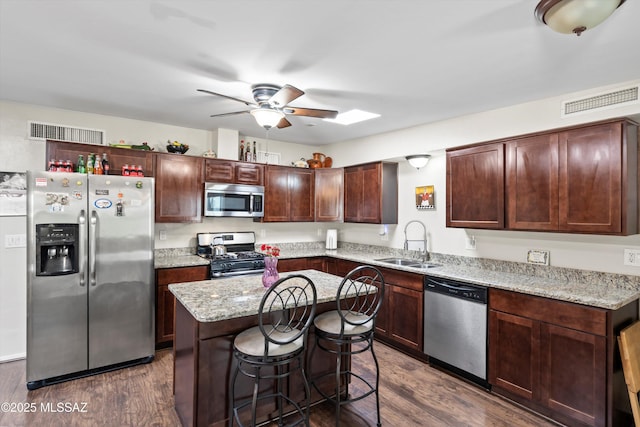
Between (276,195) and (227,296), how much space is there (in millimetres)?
2586

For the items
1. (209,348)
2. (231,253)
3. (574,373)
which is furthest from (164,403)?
(574,373)

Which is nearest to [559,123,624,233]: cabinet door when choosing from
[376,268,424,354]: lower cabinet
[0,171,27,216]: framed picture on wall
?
[376,268,424,354]: lower cabinet

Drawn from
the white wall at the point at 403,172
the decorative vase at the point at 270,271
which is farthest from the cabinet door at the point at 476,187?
the decorative vase at the point at 270,271

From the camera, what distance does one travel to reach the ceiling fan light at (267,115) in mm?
2599

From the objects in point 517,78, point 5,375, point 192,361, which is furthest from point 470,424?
point 5,375

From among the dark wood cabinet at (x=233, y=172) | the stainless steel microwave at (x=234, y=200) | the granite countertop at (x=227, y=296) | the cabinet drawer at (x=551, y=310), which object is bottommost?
the cabinet drawer at (x=551, y=310)

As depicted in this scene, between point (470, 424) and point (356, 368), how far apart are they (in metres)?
1.10

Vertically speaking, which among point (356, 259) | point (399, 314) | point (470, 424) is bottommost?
point (470, 424)

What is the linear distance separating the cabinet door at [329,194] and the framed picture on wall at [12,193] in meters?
3.41

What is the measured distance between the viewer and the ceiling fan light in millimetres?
2599

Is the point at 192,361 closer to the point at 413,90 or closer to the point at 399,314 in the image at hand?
the point at 399,314

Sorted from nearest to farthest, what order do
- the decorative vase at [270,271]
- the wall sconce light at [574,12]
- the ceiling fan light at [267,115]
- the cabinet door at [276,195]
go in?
the wall sconce light at [574,12] → the decorative vase at [270,271] → the ceiling fan light at [267,115] → the cabinet door at [276,195]

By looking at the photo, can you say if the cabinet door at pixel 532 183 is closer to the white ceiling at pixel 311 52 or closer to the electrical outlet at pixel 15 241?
the white ceiling at pixel 311 52

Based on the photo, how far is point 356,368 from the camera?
128 inches
